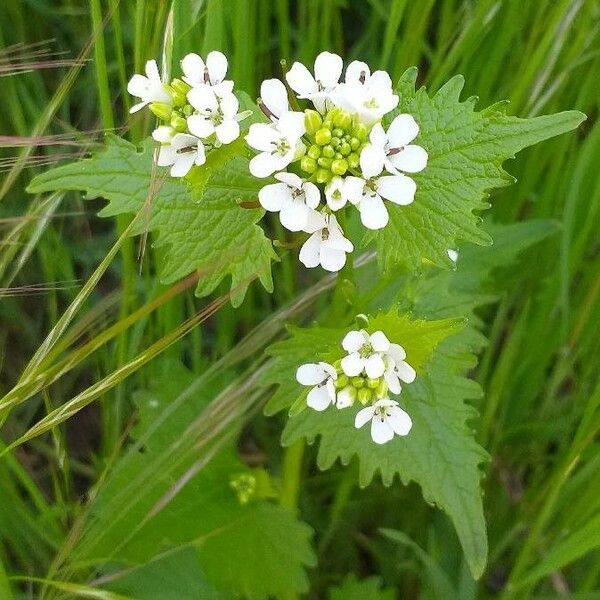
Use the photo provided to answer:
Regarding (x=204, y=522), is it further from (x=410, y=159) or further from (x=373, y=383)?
(x=410, y=159)

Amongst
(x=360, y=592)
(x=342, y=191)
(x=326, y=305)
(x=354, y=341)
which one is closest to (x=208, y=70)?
(x=342, y=191)

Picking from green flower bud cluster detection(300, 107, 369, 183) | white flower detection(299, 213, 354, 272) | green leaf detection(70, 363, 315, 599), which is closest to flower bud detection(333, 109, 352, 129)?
green flower bud cluster detection(300, 107, 369, 183)

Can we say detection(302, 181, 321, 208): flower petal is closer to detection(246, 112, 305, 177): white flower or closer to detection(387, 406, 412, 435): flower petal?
detection(246, 112, 305, 177): white flower

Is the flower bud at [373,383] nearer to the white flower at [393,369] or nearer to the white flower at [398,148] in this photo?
the white flower at [393,369]

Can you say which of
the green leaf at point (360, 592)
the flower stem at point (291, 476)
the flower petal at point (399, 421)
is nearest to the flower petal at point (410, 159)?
the flower petal at point (399, 421)

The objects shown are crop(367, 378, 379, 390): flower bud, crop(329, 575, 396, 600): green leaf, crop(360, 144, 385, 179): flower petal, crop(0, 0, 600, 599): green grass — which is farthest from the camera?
crop(329, 575, 396, 600): green leaf

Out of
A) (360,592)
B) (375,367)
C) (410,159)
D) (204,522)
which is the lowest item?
(360,592)

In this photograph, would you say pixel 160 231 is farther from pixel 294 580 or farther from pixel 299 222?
pixel 294 580

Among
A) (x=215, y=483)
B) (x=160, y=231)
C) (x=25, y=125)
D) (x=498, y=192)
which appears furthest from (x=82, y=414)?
(x=498, y=192)
